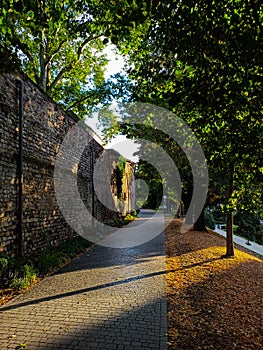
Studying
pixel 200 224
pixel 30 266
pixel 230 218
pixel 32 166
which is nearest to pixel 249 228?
pixel 200 224

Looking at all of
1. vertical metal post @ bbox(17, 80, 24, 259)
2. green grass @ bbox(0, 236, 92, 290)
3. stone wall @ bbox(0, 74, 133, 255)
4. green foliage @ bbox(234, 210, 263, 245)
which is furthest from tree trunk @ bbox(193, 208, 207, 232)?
vertical metal post @ bbox(17, 80, 24, 259)

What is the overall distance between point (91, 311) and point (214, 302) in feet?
7.72

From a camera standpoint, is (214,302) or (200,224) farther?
(200,224)

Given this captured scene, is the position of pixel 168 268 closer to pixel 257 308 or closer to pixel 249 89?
pixel 257 308

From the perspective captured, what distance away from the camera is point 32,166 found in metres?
8.84

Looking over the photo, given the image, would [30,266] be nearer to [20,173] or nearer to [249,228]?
[20,173]

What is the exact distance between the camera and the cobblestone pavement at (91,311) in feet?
13.2

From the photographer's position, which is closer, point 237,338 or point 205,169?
point 237,338

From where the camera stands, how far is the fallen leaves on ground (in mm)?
4129

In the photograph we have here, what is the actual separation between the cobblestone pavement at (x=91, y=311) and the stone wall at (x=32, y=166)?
1558 mm

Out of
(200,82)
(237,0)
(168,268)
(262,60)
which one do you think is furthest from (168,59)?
(168,268)

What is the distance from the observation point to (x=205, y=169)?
13.3 metres

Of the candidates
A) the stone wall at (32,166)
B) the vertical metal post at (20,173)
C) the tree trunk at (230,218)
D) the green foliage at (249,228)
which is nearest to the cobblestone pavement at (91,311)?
the vertical metal post at (20,173)

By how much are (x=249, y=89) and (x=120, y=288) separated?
492 cm
